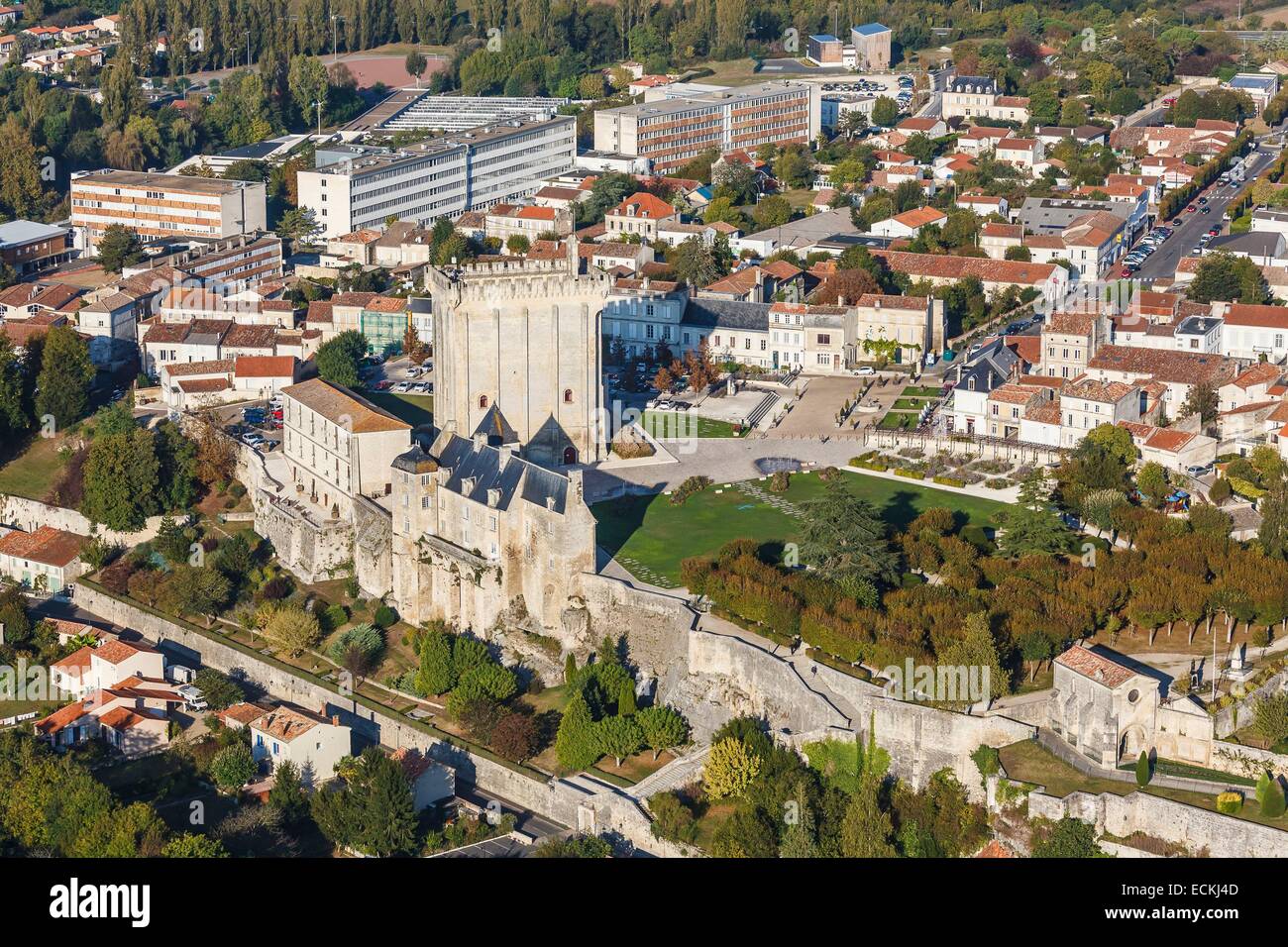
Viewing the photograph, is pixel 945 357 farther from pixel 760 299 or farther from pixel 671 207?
pixel 671 207

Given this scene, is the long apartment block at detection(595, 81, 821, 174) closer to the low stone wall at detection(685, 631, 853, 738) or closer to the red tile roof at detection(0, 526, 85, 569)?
the red tile roof at detection(0, 526, 85, 569)

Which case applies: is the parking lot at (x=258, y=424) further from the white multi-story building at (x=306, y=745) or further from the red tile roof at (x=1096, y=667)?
the red tile roof at (x=1096, y=667)

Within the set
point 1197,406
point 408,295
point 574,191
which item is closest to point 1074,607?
point 1197,406

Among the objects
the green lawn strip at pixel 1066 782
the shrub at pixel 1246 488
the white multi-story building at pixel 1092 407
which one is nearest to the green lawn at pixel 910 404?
the white multi-story building at pixel 1092 407

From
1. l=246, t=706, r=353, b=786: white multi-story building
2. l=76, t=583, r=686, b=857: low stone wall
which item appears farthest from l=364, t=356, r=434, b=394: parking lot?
l=246, t=706, r=353, b=786: white multi-story building

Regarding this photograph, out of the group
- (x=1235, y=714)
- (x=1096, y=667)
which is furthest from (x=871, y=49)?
(x=1235, y=714)

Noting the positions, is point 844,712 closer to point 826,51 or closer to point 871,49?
point 871,49
